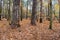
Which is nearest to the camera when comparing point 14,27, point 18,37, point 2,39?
point 2,39

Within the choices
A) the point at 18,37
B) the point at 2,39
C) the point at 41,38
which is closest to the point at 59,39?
the point at 41,38

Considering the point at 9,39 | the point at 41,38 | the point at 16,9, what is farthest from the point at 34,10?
the point at 9,39

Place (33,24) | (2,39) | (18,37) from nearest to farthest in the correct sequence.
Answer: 1. (2,39)
2. (18,37)
3. (33,24)

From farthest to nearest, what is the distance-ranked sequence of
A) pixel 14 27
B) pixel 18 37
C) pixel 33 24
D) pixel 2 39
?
1. pixel 33 24
2. pixel 14 27
3. pixel 18 37
4. pixel 2 39

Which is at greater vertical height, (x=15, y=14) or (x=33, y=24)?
(x=15, y=14)

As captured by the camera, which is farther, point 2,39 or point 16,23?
point 16,23

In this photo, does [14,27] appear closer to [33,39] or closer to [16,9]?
[16,9]

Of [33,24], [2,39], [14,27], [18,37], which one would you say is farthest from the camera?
[33,24]

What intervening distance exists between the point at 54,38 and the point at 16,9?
4.73 meters

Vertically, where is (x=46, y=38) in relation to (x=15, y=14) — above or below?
below

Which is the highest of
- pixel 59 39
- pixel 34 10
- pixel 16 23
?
pixel 34 10

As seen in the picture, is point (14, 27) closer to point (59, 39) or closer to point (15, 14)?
point (15, 14)

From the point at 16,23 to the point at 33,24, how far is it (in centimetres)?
363

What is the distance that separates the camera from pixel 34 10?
57.1 feet
